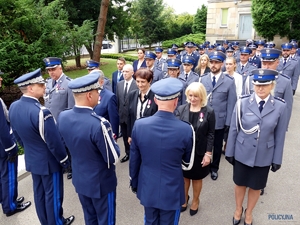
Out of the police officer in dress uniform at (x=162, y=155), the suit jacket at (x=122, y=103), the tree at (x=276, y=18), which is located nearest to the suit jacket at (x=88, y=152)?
the police officer in dress uniform at (x=162, y=155)

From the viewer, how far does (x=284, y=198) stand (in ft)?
12.7

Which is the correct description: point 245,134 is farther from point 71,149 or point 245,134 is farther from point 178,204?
point 71,149

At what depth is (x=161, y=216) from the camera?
2.48m

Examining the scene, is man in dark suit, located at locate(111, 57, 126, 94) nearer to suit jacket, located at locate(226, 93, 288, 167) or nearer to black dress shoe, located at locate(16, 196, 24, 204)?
black dress shoe, located at locate(16, 196, 24, 204)

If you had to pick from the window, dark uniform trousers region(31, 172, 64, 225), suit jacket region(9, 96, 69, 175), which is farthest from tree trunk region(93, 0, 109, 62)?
the window

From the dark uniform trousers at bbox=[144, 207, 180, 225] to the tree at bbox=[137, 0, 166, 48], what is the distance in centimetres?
3010

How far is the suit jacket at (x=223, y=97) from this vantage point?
14.0 ft

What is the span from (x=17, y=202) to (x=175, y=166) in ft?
9.01

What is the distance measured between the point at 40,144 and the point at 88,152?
830 millimetres

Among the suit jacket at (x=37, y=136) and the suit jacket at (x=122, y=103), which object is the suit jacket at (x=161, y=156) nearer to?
the suit jacket at (x=37, y=136)

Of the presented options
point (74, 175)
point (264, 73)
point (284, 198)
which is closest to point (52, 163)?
point (74, 175)

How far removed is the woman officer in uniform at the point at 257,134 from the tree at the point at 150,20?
29.3 m

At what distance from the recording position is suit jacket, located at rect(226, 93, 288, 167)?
2.87 m

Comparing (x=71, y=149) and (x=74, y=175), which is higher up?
(x=71, y=149)
